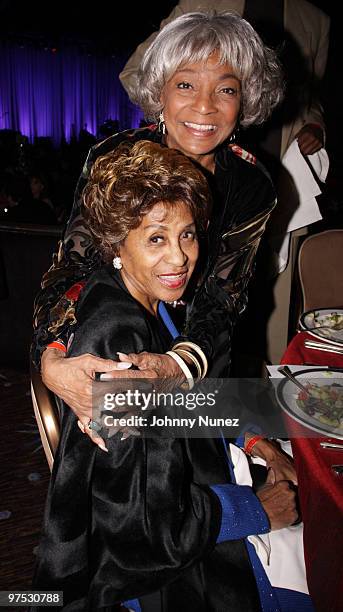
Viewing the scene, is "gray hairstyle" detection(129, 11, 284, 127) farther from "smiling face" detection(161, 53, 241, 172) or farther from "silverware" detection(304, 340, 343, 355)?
"silverware" detection(304, 340, 343, 355)

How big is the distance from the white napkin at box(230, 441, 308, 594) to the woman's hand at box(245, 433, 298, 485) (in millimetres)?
170

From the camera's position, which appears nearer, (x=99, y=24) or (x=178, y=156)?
(x=178, y=156)

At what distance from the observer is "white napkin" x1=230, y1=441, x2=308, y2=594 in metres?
1.25

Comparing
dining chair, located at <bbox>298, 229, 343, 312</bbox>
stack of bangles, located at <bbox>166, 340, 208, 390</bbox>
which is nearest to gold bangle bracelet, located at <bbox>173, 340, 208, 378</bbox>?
stack of bangles, located at <bbox>166, 340, 208, 390</bbox>

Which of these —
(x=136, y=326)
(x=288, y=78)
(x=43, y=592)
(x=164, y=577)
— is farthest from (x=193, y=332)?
(x=288, y=78)

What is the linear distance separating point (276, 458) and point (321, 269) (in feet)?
4.41

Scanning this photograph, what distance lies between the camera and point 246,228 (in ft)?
5.41

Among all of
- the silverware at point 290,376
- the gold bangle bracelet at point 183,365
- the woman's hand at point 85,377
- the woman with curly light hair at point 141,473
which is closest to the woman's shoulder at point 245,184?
the woman with curly light hair at point 141,473

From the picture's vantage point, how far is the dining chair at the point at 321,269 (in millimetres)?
2613

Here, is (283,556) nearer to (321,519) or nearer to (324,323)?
(321,519)

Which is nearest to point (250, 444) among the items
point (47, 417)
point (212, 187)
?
point (47, 417)

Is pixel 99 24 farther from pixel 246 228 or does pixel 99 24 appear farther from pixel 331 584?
pixel 331 584

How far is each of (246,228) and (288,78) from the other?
3.91 ft

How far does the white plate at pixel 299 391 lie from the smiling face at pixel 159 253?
366 millimetres
